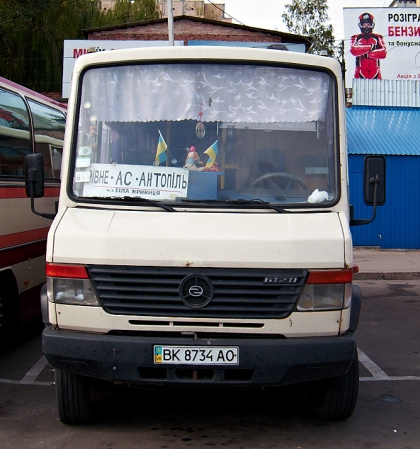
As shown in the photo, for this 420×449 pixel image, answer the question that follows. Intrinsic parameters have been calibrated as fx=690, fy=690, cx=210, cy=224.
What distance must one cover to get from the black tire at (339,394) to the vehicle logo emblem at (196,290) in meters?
1.10

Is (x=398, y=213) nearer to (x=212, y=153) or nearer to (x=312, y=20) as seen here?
(x=212, y=153)

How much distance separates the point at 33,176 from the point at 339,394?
2697mm

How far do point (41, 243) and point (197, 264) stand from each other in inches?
147

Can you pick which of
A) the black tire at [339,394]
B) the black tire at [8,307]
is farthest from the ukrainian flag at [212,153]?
the black tire at [8,307]

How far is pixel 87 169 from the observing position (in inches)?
199

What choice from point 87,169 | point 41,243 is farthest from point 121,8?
point 87,169

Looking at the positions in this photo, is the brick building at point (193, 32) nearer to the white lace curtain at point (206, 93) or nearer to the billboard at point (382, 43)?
the billboard at point (382, 43)

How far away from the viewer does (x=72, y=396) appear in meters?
4.77

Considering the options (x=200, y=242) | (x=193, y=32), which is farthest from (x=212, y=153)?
(x=193, y=32)

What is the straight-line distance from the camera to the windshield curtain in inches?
195

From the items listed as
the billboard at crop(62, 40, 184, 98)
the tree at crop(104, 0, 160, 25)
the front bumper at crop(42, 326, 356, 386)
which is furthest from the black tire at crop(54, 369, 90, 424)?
the tree at crop(104, 0, 160, 25)

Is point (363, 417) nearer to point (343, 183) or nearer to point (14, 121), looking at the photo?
point (343, 183)

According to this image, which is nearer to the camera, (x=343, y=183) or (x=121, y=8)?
(x=343, y=183)

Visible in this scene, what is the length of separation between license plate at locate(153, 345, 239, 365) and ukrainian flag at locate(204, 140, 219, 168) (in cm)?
138
